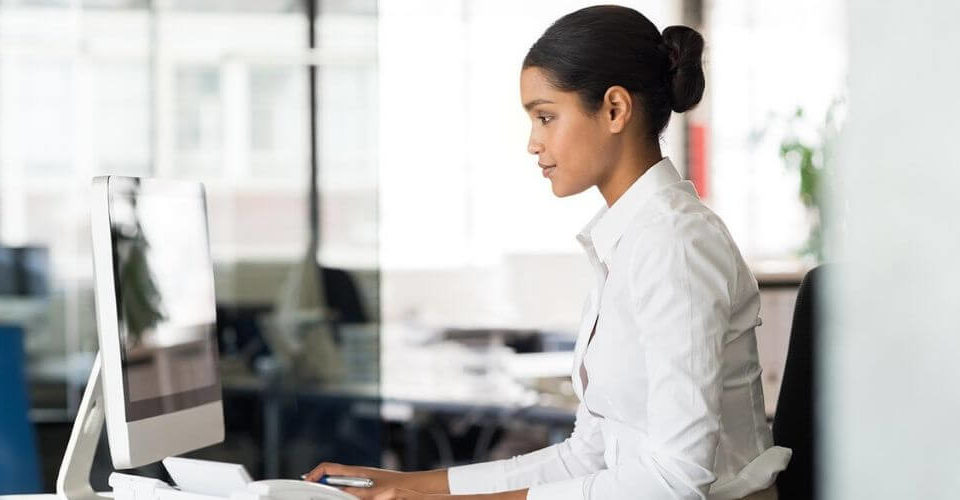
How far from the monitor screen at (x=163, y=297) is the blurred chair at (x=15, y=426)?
1.72 metres

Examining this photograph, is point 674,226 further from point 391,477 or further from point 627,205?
point 391,477

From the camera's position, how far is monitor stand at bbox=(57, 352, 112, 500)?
1724mm

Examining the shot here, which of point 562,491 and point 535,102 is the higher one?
point 535,102

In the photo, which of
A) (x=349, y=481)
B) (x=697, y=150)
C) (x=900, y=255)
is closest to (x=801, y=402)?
(x=349, y=481)

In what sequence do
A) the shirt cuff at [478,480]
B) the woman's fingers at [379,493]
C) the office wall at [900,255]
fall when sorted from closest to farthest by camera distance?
the office wall at [900,255]
the woman's fingers at [379,493]
the shirt cuff at [478,480]

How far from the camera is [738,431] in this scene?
1538mm

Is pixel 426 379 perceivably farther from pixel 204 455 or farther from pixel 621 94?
pixel 621 94

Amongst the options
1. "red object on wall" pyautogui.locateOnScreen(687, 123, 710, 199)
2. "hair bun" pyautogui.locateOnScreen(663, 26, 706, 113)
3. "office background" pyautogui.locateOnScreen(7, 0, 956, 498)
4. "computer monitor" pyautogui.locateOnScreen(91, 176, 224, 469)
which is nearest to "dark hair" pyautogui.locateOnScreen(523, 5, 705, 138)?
"hair bun" pyautogui.locateOnScreen(663, 26, 706, 113)

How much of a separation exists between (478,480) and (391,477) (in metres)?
0.14

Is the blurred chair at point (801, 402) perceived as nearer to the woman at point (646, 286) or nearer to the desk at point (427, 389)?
the woman at point (646, 286)

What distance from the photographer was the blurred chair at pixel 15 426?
Result: 10.9 ft

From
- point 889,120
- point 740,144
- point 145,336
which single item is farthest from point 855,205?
point 740,144

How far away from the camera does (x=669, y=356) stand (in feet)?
4.50

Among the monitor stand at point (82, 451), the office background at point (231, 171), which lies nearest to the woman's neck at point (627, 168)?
the monitor stand at point (82, 451)
